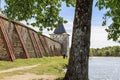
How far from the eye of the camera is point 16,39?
37.1 meters

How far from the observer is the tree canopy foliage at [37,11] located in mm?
16969

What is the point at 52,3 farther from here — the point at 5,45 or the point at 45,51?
the point at 45,51

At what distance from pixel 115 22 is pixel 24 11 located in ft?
17.3

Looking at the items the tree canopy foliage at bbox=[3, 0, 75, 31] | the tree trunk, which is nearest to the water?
the tree canopy foliage at bbox=[3, 0, 75, 31]

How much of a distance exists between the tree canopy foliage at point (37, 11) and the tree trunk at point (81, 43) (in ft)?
17.2

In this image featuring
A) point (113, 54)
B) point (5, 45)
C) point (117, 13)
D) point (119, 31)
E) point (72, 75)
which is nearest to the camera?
point (72, 75)

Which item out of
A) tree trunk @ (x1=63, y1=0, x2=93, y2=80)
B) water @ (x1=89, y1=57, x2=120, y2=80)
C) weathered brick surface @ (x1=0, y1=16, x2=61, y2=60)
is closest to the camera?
tree trunk @ (x1=63, y1=0, x2=93, y2=80)

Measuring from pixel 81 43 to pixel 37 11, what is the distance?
652 centimetres

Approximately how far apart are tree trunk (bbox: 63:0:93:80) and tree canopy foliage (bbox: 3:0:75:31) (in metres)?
5.24

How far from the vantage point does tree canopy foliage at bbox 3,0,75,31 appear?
17.0m

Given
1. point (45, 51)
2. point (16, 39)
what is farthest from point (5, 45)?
point (45, 51)

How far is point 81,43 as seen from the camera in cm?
1213

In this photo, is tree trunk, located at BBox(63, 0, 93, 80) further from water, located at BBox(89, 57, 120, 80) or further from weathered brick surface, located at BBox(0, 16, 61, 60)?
weathered brick surface, located at BBox(0, 16, 61, 60)

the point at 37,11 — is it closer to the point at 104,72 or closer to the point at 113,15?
the point at 113,15
